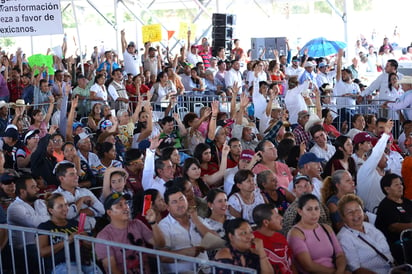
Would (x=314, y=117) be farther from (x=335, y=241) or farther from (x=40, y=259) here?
(x=40, y=259)

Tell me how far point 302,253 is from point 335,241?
36 centimetres

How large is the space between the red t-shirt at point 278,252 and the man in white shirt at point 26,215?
198cm

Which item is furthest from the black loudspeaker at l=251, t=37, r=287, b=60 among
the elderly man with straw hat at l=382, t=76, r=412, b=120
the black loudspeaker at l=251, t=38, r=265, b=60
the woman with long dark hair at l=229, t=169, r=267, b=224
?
the woman with long dark hair at l=229, t=169, r=267, b=224

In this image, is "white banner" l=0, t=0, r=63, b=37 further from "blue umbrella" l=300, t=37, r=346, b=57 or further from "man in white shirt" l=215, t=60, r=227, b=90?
"blue umbrella" l=300, t=37, r=346, b=57

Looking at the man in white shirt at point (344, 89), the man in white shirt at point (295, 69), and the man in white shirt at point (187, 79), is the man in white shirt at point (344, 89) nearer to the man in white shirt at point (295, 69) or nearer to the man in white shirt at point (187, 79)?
the man in white shirt at point (295, 69)

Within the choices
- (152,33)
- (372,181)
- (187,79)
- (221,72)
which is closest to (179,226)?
(372,181)

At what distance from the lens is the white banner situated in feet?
35.4

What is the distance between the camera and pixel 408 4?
116ft

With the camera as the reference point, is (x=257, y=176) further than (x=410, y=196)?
No

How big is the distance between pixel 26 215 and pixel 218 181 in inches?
101

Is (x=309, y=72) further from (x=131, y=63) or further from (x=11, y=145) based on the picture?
(x=11, y=145)

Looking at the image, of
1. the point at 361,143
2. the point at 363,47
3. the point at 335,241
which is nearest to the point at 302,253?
the point at 335,241

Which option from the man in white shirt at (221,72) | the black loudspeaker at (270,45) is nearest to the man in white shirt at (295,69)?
the man in white shirt at (221,72)

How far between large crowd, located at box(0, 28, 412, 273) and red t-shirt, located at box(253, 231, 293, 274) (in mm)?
12
